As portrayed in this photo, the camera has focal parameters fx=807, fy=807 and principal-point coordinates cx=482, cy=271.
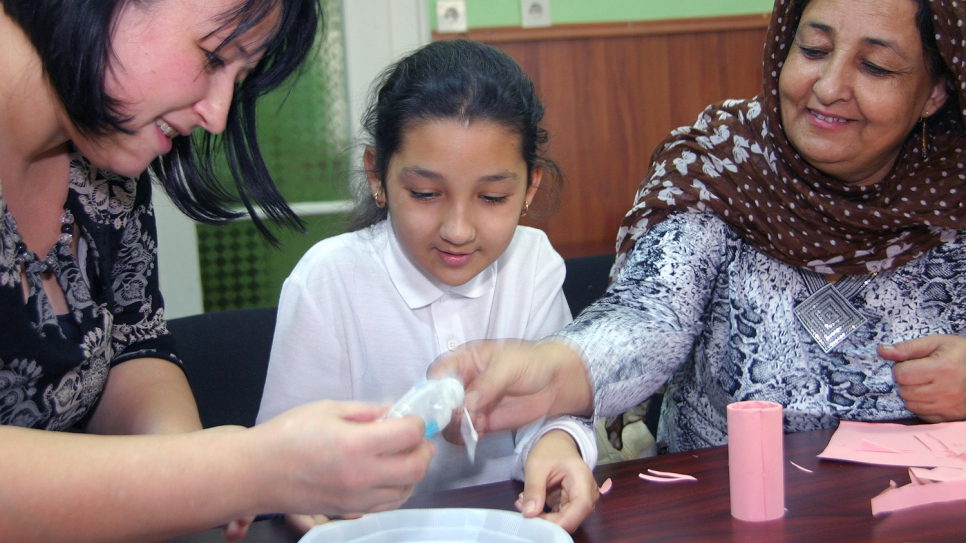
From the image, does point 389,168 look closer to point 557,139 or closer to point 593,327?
point 593,327

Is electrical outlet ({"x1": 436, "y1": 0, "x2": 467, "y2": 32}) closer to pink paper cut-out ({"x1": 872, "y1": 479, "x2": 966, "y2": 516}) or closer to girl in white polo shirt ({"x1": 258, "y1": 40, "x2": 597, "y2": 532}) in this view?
girl in white polo shirt ({"x1": 258, "y1": 40, "x2": 597, "y2": 532})

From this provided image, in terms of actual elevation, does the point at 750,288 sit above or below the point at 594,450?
above

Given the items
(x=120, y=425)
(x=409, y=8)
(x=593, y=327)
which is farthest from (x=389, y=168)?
(x=409, y=8)

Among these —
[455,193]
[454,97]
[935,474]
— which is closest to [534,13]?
[454,97]

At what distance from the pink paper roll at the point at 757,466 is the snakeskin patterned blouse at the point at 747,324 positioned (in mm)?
315

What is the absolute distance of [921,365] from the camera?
3.61 feet

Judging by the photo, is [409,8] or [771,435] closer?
[771,435]

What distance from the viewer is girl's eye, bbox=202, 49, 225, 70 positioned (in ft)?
2.75

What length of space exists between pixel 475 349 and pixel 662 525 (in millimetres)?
273

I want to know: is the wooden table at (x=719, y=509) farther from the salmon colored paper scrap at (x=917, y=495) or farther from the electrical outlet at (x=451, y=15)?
the electrical outlet at (x=451, y=15)

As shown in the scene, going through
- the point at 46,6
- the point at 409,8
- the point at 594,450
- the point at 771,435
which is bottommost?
the point at 594,450

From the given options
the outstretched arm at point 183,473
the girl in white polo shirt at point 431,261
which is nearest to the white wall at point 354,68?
the girl in white polo shirt at point 431,261

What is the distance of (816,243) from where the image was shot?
49.5 inches

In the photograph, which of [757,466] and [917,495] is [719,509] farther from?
[917,495]
